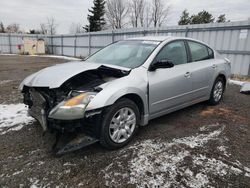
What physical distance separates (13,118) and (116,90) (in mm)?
2463

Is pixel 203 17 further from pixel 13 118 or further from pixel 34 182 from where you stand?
pixel 34 182

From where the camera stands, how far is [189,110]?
4.82 m

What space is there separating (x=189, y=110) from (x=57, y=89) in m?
3.06

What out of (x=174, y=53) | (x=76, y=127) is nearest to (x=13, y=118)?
(x=76, y=127)

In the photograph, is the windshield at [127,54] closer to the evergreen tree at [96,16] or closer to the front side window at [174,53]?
the front side window at [174,53]

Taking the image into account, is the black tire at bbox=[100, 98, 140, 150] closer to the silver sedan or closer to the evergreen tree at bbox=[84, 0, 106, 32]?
the silver sedan

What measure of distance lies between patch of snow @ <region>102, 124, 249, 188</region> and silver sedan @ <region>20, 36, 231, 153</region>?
331mm

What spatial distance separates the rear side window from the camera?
171 inches

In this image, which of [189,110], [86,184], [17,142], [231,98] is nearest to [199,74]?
[189,110]

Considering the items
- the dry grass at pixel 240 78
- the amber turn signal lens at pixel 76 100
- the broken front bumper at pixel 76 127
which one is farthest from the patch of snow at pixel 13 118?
the dry grass at pixel 240 78

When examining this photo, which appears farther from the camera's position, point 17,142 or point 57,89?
point 17,142

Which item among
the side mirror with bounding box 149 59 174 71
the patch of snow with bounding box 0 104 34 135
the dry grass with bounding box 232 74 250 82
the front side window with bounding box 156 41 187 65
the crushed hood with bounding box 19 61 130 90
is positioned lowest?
the patch of snow with bounding box 0 104 34 135

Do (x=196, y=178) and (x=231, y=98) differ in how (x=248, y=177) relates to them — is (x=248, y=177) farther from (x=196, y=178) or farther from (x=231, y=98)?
(x=231, y=98)

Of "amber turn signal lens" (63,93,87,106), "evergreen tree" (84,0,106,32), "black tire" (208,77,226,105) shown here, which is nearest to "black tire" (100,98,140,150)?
"amber turn signal lens" (63,93,87,106)
